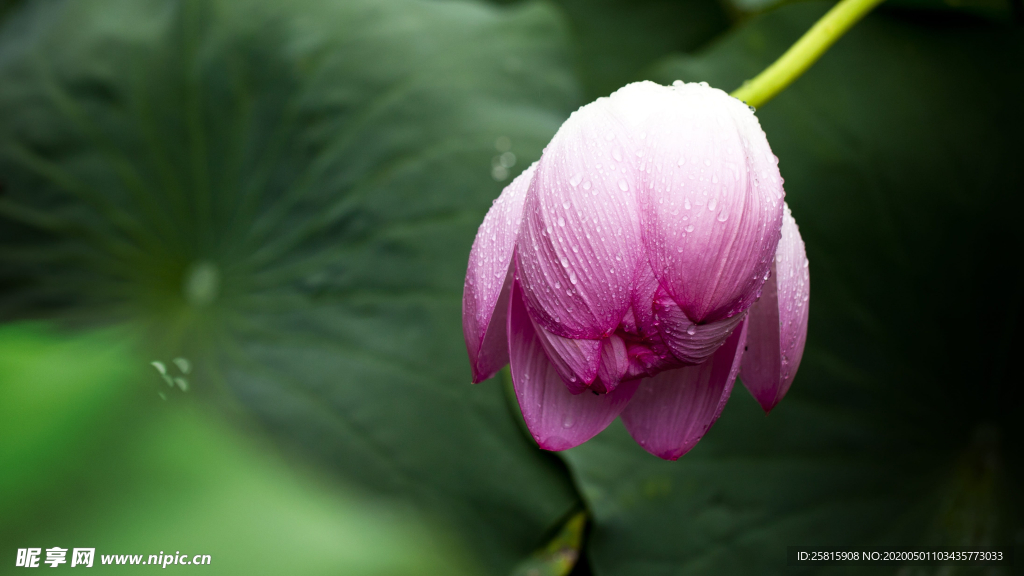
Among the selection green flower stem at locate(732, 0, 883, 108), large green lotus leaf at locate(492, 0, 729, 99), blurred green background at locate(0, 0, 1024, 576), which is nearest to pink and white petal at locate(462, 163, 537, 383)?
green flower stem at locate(732, 0, 883, 108)

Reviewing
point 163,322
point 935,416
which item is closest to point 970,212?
point 935,416

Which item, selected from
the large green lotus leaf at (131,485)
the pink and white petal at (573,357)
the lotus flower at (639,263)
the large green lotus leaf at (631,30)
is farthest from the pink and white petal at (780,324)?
the large green lotus leaf at (631,30)

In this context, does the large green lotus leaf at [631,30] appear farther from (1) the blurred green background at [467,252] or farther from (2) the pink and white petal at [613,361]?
(2) the pink and white petal at [613,361]

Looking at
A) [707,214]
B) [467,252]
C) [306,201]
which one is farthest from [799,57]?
[306,201]

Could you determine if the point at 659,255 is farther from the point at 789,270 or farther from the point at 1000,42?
the point at 1000,42

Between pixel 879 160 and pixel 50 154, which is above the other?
pixel 50 154

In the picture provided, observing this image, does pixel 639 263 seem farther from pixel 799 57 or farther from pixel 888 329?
pixel 888 329

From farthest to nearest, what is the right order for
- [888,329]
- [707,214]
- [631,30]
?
[631,30] < [888,329] < [707,214]
